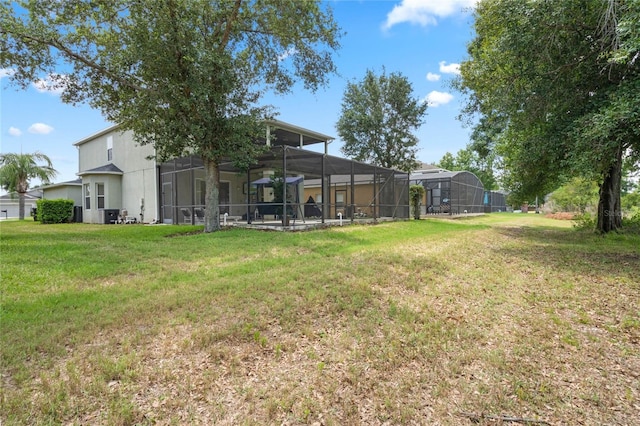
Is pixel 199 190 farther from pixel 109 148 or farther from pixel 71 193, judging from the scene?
pixel 71 193

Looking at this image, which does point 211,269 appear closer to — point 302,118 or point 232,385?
point 232,385

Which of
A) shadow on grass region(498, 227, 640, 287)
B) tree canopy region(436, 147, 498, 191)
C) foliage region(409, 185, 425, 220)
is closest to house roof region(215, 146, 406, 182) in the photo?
foliage region(409, 185, 425, 220)

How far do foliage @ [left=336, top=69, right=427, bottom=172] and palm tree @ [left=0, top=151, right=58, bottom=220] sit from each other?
22414 mm

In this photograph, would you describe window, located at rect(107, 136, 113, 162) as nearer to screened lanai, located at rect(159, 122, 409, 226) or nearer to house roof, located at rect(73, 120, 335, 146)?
house roof, located at rect(73, 120, 335, 146)

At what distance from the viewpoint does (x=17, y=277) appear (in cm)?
489

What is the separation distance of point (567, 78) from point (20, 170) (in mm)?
31243

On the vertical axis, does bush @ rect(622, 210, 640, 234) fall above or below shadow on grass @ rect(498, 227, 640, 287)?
above

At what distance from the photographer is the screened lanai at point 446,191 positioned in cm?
2436

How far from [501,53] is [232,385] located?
30.4 ft

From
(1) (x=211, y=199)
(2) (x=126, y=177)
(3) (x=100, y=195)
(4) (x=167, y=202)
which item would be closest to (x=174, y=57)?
(1) (x=211, y=199)

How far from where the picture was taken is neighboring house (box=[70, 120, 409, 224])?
14.7m

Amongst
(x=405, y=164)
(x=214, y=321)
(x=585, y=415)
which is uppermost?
(x=405, y=164)

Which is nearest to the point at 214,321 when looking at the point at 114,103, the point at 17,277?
the point at 17,277

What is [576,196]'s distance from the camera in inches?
876
